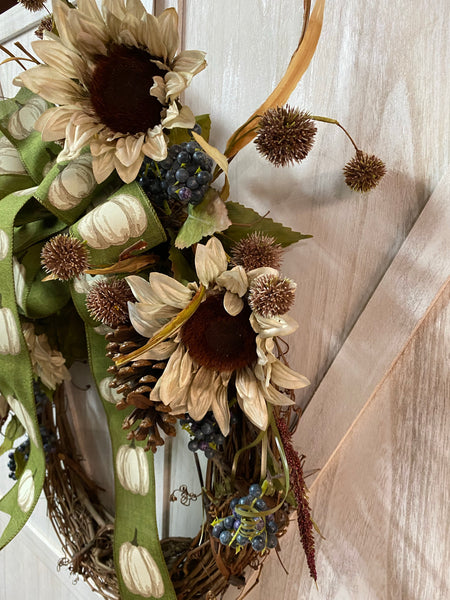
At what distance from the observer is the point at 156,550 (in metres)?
0.60

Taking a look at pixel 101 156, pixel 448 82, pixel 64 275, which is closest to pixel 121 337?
pixel 64 275

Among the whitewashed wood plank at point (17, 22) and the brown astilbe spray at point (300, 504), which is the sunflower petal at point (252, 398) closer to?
the brown astilbe spray at point (300, 504)

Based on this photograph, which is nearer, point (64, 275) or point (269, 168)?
point (64, 275)

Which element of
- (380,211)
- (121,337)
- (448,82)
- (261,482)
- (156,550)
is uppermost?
(448,82)

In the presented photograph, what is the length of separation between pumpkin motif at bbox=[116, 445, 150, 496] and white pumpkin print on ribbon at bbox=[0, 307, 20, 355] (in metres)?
0.19

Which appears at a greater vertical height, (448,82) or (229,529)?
(448,82)

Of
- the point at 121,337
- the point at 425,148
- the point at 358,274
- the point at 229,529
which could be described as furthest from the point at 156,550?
the point at 425,148

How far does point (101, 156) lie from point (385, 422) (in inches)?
17.5

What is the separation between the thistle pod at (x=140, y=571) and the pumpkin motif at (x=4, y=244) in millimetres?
388

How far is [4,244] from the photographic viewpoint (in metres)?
0.58

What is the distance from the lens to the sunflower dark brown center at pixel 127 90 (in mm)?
503

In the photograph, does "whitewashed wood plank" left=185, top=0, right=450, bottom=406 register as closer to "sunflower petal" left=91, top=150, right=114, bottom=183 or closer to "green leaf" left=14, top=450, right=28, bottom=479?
"sunflower petal" left=91, top=150, right=114, bottom=183

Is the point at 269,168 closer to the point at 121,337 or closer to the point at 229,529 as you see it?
the point at 121,337

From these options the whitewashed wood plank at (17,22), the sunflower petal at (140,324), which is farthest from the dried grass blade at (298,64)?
the whitewashed wood plank at (17,22)
